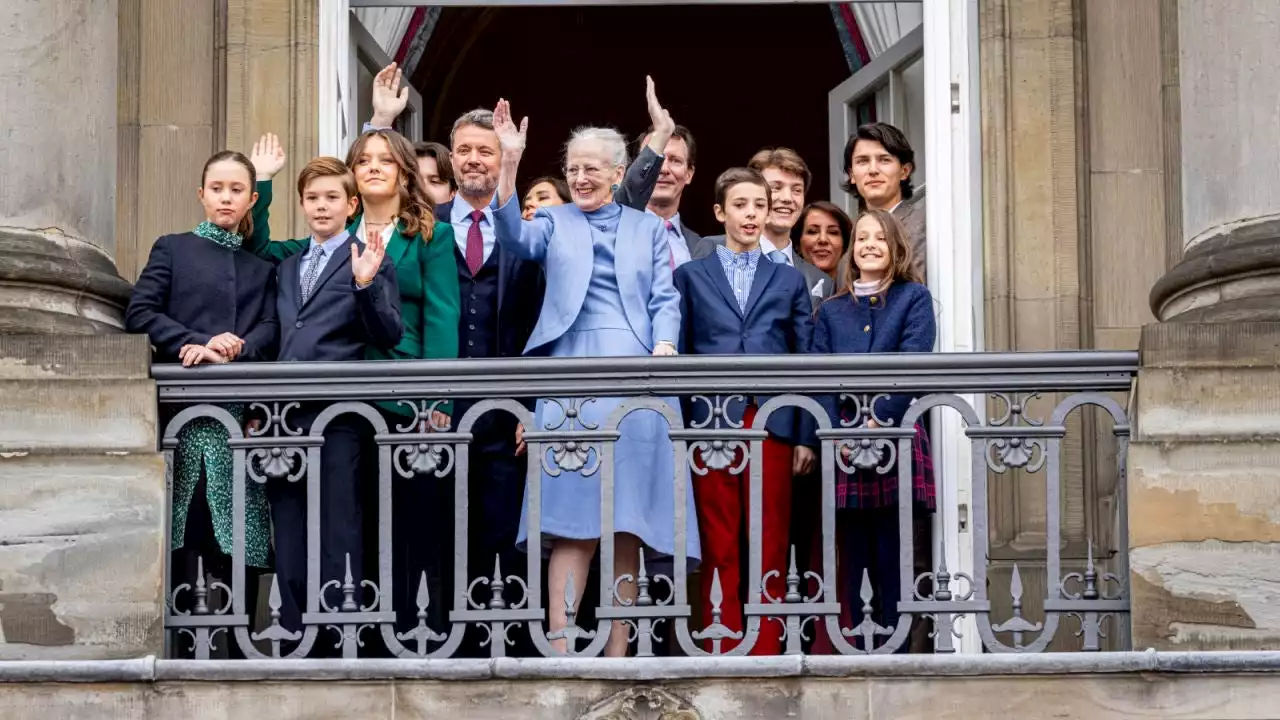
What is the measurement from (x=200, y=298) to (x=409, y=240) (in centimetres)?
70

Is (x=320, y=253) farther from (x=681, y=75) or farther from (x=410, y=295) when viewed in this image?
(x=681, y=75)

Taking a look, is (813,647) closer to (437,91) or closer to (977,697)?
(977,697)

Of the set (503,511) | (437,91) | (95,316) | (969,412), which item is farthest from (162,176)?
(437,91)

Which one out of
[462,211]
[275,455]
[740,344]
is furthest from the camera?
[462,211]

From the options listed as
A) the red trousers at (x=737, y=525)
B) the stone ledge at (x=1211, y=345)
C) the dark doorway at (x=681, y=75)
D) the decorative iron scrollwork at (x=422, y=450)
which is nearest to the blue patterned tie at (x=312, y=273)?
the decorative iron scrollwork at (x=422, y=450)

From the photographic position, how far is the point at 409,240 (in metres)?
9.12

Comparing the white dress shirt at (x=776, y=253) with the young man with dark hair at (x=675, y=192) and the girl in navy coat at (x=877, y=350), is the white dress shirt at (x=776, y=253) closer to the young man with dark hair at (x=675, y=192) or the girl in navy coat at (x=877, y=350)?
the young man with dark hair at (x=675, y=192)

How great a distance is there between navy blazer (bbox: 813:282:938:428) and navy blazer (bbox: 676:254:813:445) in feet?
0.26

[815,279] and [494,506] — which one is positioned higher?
[815,279]

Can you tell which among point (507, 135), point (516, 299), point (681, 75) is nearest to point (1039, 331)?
point (516, 299)

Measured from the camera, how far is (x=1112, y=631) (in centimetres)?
959

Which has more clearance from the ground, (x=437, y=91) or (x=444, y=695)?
(x=437, y=91)

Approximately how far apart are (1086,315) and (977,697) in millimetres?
3134

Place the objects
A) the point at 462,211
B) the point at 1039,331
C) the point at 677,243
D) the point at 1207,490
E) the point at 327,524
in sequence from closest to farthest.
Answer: the point at 1207,490, the point at 327,524, the point at 462,211, the point at 677,243, the point at 1039,331
